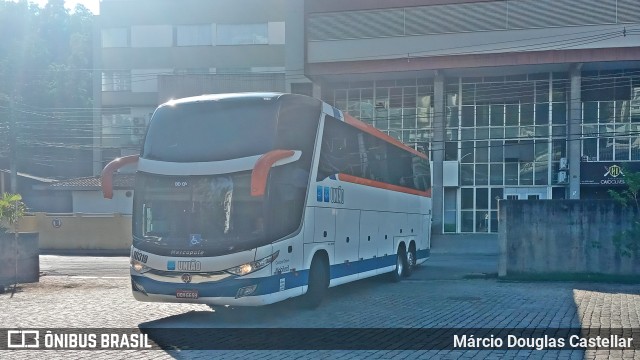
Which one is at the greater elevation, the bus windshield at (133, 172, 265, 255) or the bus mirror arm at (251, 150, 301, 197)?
the bus mirror arm at (251, 150, 301, 197)

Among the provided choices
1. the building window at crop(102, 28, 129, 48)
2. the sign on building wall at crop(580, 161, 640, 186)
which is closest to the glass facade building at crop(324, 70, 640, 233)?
the sign on building wall at crop(580, 161, 640, 186)

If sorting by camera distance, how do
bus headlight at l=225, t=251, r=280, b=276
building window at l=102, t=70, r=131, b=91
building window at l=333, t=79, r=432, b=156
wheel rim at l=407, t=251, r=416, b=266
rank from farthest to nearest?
building window at l=102, t=70, r=131, b=91 → building window at l=333, t=79, r=432, b=156 → wheel rim at l=407, t=251, r=416, b=266 → bus headlight at l=225, t=251, r=280, b=276

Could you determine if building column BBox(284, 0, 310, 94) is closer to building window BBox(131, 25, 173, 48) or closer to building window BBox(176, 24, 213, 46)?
building window BBox(176, 24, 213, 46)

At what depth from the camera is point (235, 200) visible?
12703 mm

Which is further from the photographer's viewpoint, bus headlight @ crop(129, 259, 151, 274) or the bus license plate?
bus headlight @ crop(129, 259, 151, 274)

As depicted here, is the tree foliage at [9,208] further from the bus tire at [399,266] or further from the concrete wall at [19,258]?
the bus tire at [399,266]

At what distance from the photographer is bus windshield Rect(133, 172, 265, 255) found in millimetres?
12617

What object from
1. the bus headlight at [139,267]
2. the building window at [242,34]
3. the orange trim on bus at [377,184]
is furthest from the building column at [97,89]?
the bus headlight at [139,267]

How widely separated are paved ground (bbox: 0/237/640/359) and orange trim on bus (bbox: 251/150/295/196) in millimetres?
2512

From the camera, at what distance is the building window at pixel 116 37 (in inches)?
2360

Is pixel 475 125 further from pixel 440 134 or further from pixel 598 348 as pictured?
pixel 598 348

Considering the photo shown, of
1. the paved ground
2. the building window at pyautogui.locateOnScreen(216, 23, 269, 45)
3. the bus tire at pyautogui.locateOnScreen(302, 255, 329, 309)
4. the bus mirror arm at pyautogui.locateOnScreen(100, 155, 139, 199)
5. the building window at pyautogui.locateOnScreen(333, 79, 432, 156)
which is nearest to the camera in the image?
the paved ground

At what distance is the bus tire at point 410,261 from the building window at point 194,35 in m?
39.2

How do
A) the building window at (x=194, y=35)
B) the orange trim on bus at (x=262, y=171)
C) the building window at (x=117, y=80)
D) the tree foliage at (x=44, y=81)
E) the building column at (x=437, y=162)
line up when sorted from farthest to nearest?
the tree foliage at (x=44, y=81) → the building window at (x=117, y=80) → the building window at (x=194, y=35) → the building column at (x=437, y=162) → the orange trim on bus at (x=262, y=171)
